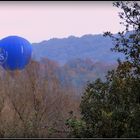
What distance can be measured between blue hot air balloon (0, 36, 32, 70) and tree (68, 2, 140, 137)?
11076 mm

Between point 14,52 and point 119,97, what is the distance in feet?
39.0

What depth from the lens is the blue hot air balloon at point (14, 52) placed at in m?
17.1

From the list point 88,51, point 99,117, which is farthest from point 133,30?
point 88,51

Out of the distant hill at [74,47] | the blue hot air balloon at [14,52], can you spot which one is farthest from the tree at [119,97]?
the distant hill at [74,47]

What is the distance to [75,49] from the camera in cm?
7569

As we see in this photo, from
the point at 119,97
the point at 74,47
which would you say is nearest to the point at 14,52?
the point at 119,97

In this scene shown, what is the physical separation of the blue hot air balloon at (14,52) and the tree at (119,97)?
36.3ft

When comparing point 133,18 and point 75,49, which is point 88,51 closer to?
point 75,49

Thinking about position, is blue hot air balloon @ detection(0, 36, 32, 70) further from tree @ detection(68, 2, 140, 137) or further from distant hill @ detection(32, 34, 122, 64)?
distant hill @ detection(32, 34, 122, 64)

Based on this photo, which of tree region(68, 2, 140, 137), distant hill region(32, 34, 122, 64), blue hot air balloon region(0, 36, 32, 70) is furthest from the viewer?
distant hill region(32, 34, 122, 64)

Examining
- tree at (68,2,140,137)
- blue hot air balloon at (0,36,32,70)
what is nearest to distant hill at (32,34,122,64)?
blue hot air balloon at (0,36,32,70)

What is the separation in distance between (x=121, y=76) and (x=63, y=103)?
1980 cm

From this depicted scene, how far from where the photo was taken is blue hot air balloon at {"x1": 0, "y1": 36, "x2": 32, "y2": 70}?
56.0 feet

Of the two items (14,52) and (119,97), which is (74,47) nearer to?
(14,52)
